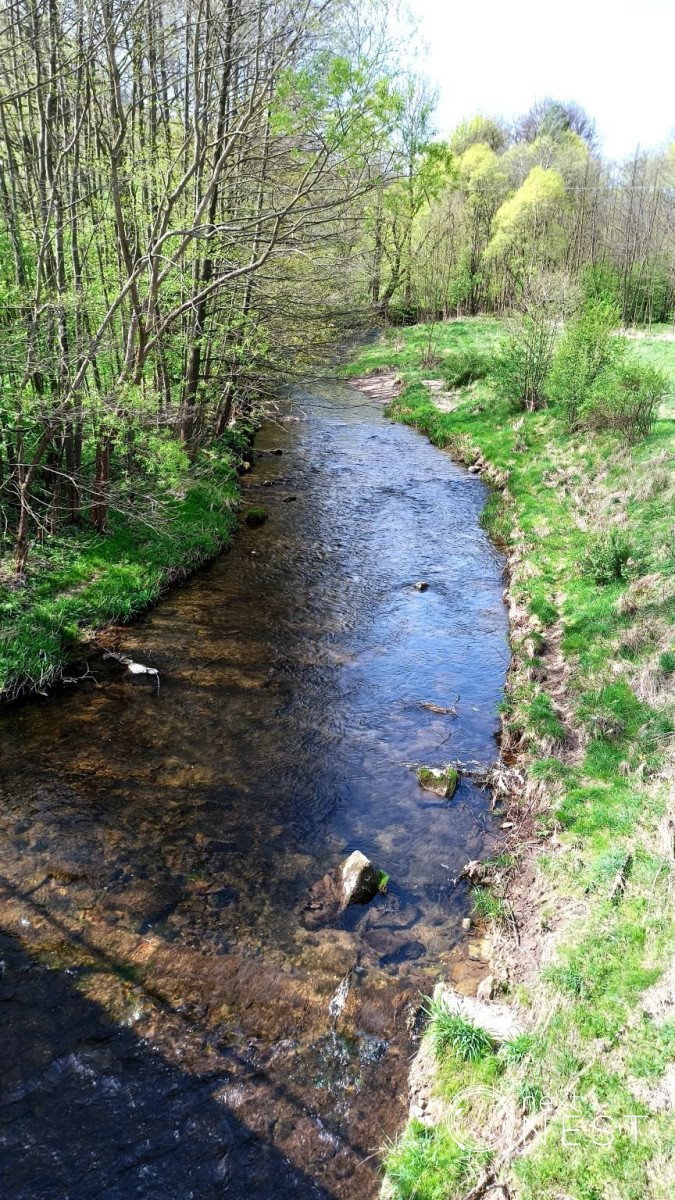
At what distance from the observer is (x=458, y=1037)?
5836 millimetres

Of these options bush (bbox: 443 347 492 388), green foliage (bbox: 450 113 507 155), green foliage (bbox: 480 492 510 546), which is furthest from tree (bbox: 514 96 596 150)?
green foliage (bbox: 480 492 510 546)

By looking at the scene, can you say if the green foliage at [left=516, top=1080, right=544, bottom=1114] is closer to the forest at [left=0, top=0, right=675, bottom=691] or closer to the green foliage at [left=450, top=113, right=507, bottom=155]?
the forest at [left=0, top=0, right=675, bottom=691]

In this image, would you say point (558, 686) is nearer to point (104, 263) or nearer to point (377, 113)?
point (377, 113)

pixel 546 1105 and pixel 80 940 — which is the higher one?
pixel 546 1105

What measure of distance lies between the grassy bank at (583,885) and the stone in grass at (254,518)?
664 cm

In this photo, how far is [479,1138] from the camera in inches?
196

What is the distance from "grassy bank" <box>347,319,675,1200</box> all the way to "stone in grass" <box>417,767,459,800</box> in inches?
29.8

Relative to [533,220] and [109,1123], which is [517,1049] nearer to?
[109,1123]

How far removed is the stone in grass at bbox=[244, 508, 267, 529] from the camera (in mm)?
18094

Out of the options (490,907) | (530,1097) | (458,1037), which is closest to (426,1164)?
(530,1097)

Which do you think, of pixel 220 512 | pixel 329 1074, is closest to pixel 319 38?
pixel 220 512

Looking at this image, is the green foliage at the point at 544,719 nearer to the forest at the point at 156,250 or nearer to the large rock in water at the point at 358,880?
the large rock in water at the point at 358,880

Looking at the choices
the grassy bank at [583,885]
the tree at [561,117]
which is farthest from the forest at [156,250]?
the tree at [561,117]

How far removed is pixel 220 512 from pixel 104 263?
20.0ft
